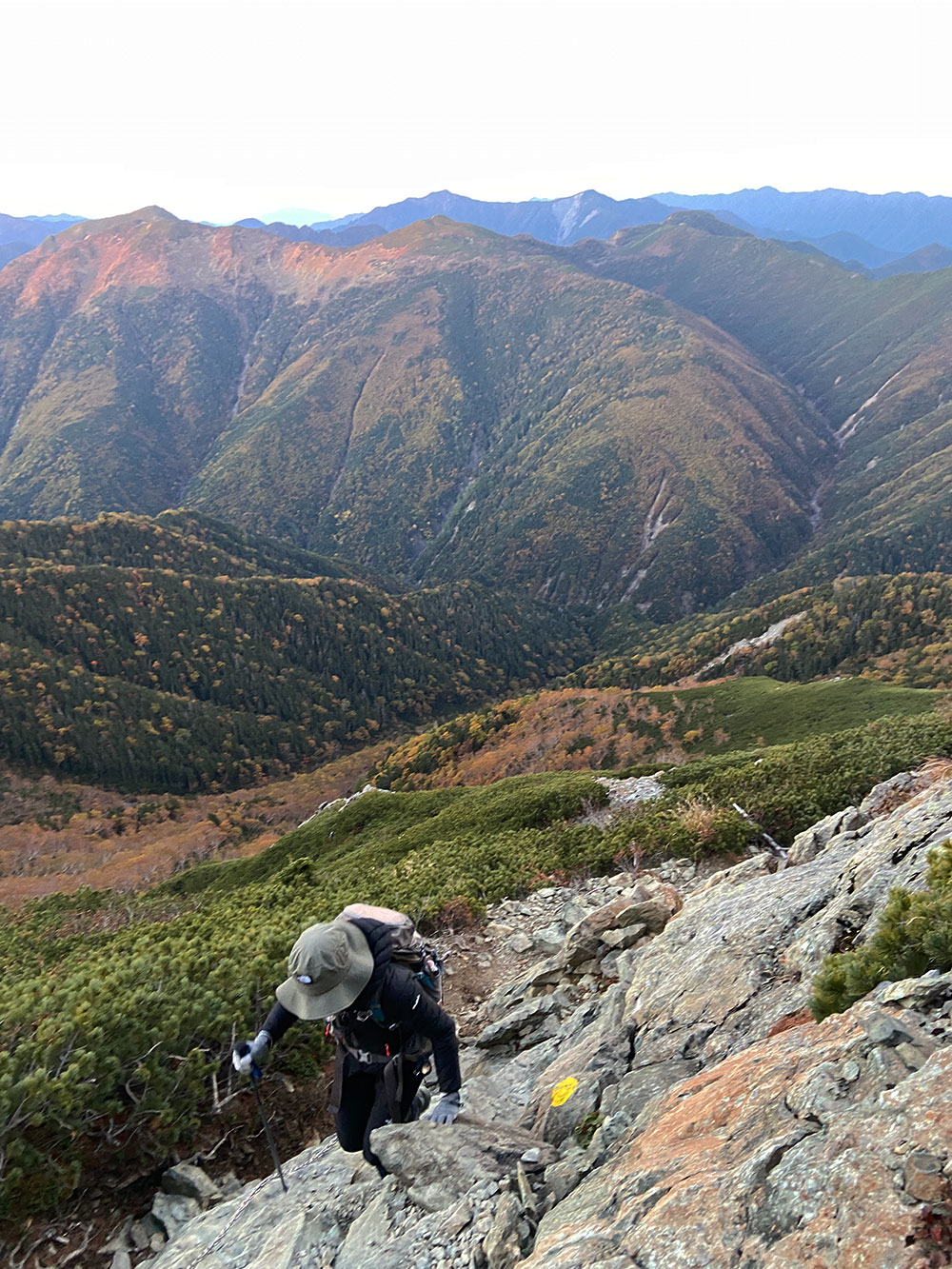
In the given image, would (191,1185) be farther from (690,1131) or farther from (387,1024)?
(690,1131)

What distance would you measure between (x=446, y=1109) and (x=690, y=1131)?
2.50 m

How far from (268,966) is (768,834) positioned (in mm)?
11509

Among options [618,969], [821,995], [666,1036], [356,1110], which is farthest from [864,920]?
[356,1110]

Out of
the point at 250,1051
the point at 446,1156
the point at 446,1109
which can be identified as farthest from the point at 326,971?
the point at 446,1156

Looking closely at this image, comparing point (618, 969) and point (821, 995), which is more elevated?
point (821, 995)

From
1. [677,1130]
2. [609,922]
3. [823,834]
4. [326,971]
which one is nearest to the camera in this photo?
[677,1130]

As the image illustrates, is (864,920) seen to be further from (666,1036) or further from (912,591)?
(912,591)

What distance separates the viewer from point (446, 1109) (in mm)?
6512

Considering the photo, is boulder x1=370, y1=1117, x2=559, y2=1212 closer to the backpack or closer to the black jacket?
the black jacket

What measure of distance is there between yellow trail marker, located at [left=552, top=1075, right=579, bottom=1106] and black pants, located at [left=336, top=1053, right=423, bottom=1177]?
138 cm

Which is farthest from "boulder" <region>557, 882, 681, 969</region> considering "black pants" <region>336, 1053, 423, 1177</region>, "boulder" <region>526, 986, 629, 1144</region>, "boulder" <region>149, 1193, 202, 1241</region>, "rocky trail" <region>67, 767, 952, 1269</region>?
"boulder" <region>149, 1193, 202, 1241</region>

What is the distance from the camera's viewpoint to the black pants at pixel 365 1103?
21.8 ft

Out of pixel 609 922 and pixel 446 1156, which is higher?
pixel 446 1156

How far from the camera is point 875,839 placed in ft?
31.2
